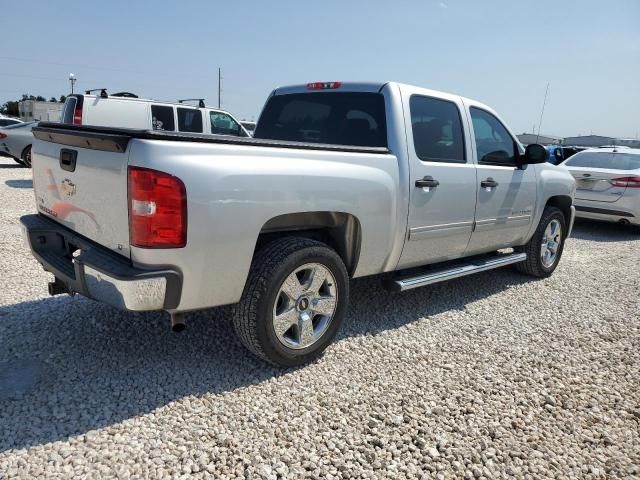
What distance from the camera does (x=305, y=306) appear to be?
317cm

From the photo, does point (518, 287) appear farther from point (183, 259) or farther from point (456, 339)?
point (183, 259)

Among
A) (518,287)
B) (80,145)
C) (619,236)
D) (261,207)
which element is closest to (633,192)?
(619,236)

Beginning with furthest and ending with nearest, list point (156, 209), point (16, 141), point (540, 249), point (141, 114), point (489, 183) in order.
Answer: point (16, 141)
point (141, 114)
point (540, 249)
point (489, 183)
point (156, 209)

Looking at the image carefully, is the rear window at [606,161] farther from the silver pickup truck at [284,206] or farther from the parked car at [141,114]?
the parked car at [141,114]

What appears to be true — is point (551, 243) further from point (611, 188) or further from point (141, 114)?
point (141, 114)

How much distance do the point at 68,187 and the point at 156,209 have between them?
3.05 feet

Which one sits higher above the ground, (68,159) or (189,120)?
(189,120)

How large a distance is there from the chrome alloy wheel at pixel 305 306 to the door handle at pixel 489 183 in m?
1.86

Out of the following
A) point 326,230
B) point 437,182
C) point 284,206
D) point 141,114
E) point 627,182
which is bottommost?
point 326,230

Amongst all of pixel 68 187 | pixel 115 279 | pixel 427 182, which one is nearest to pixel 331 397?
pixel 115 279

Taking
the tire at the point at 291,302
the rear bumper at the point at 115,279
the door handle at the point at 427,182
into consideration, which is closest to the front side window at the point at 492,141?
the door handle at the point at 427,182

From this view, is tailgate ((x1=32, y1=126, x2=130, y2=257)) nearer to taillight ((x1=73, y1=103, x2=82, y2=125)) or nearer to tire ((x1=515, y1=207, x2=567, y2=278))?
tire ((x1=515, y1=207, x2=567, y2=278))

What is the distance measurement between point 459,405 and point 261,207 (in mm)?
1654

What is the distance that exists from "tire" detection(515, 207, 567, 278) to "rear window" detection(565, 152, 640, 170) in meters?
4.27
